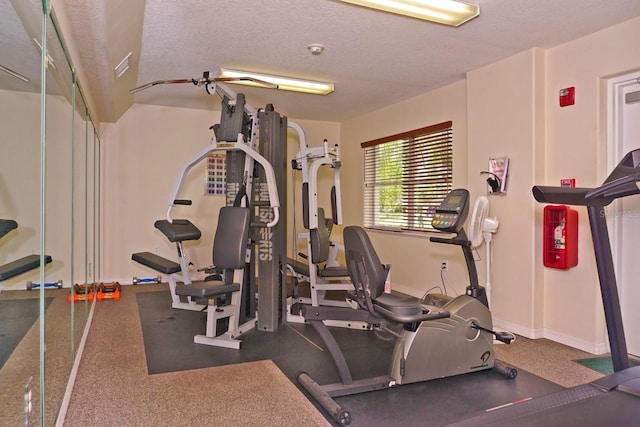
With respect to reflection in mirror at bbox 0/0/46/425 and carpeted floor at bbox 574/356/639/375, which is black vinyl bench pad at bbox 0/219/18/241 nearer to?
reflection in mirror at bbox 0/0/46/425

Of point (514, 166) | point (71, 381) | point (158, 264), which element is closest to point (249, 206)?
point (158, 264)

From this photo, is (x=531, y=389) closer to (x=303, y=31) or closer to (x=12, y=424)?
(x=12, y=424)

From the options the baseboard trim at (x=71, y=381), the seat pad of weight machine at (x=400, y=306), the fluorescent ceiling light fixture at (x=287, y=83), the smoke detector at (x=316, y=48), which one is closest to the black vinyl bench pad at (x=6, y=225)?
the baseboard trim at (x=71, y=381)

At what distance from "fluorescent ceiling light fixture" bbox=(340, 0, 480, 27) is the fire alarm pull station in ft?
3.75

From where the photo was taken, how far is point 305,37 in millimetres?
3412

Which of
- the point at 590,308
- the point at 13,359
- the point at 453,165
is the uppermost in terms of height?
the point at 453,165

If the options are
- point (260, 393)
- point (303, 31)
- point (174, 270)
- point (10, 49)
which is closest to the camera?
point (10, 49)

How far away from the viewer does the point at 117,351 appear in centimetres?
332

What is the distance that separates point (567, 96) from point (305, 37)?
82.6 inches

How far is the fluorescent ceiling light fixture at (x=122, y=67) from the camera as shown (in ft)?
11.8

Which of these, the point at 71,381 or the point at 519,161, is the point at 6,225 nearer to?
the point at 71,381

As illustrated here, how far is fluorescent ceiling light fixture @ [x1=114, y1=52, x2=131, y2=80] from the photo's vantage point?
360 centimetres

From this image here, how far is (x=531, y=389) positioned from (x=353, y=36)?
2706 mm

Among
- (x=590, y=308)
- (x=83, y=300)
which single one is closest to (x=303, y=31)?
(x=83, y=300)
